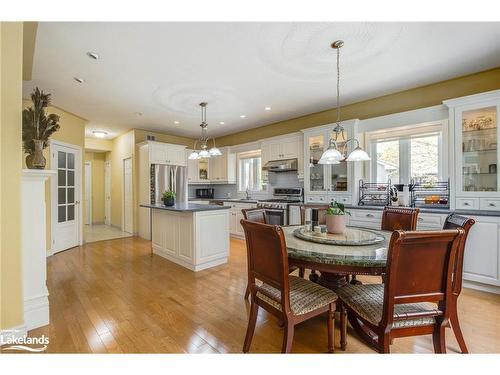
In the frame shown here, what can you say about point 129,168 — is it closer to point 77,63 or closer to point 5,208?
point 77,63

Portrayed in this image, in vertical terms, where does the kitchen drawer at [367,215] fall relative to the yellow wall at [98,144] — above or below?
below

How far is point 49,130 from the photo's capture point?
7.08 ft

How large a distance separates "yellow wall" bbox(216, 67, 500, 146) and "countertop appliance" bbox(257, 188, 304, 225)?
133 cm

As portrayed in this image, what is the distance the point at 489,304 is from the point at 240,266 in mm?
2812

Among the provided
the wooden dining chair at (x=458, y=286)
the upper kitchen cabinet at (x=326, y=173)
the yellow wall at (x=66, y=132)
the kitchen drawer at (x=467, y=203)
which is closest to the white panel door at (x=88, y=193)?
the yellow wall at (x=66, y=132)

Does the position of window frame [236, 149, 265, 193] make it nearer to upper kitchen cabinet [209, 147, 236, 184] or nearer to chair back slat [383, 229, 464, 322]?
upper kitchen cabinet [209, 147, 236, 184]

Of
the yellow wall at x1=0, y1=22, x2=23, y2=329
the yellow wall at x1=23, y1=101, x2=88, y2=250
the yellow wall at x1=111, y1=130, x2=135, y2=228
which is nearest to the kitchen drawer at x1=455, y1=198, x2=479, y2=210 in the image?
the yellow wall at x1=0, y1=22, x2=23, y2=329

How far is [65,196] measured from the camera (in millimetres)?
4562

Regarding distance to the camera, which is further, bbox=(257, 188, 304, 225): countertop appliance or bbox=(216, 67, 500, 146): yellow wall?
bbox=(257, 188, 304, 225): countertop appliance

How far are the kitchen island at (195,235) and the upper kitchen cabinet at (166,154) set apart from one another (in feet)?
6.62

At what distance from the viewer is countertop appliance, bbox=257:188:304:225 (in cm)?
455

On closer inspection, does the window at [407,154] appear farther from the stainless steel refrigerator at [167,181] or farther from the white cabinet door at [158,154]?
A: the white cabinet door at [158,154]

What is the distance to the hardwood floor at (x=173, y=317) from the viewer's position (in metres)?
1.73
